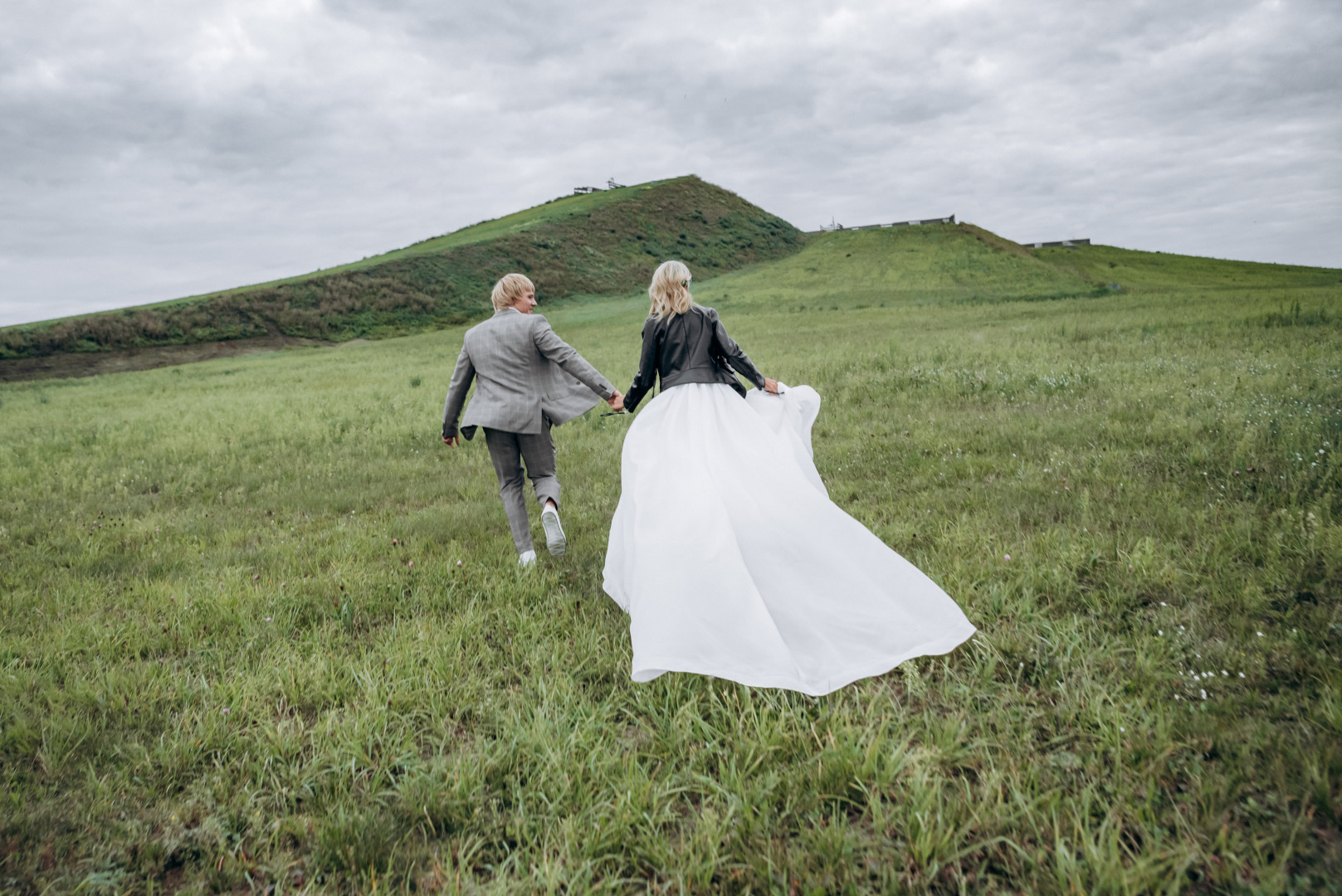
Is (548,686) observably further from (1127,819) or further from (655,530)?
(1127,819)

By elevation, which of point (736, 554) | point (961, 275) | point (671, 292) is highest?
point (961, 275)

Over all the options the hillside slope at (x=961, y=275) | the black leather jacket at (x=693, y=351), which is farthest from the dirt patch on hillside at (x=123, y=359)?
the black leather jacket at (x=693, y=351)

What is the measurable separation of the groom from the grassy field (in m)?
0.55

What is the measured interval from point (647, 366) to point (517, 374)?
1.22 metres

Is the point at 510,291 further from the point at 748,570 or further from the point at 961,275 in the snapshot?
the point at 961,275

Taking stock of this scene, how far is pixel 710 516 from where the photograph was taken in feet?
14.4

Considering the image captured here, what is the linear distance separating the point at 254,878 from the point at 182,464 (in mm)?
10546

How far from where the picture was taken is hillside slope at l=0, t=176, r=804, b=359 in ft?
142

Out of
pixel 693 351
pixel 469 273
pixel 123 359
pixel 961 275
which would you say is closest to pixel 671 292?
pixel 693 351

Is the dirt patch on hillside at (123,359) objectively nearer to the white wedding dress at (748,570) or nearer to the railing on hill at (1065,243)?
the white wedding dress at (748,570)

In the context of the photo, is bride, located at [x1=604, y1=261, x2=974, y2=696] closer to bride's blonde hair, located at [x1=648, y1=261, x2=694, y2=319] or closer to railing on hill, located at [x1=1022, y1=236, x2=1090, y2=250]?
bride's blonde hair, located at [x1=648, y1=261, x2=694, y2=319]

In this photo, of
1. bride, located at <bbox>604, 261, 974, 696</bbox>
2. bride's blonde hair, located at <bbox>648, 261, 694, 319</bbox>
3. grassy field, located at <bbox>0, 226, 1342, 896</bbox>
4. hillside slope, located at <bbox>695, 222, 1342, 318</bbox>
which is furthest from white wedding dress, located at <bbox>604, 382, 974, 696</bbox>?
hillside slope, located at <bbox>695, 222, 1342, 318</bbox>

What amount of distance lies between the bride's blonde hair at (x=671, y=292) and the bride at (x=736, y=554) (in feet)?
0.04

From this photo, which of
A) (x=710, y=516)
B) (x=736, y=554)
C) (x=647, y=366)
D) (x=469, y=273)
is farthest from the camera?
(x=469, y=273)
